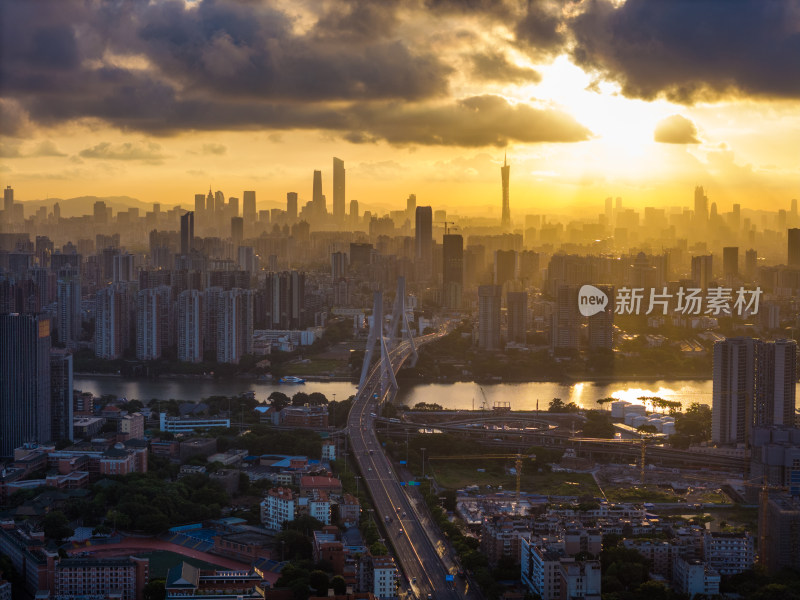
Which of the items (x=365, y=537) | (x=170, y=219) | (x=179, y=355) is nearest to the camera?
(x=365, y=537)

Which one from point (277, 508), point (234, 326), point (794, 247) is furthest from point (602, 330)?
point (277, 508)

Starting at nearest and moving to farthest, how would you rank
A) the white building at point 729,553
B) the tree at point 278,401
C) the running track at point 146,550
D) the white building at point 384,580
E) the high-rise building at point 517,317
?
1. the white building at point 384,580
2. the white building at point 729,553
3. the running track at point 146,550
4. the tree at point 278,401
5. the high-rise building at point 517,317

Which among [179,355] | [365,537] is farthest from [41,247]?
[365,537]

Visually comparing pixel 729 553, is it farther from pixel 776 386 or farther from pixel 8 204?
pixel 8 204

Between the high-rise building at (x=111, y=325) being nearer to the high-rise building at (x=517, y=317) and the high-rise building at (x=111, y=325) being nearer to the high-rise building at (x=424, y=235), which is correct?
the high-rise building at (x=517, y=317)

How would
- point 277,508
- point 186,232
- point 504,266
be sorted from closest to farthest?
point 277,508 < point 504,266 < point 186,232

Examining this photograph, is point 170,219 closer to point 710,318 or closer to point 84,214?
point 84,214

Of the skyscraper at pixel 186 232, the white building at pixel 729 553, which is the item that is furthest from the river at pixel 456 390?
the skyscraper at pixel 186 232
